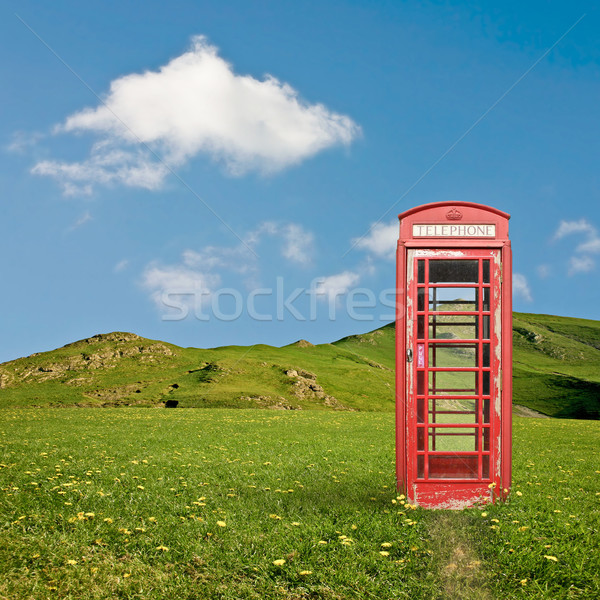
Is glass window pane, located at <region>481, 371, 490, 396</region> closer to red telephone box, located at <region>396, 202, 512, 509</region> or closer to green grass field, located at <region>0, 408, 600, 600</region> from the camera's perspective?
red telephone box, located at <region>396, 202, 512, 509</region>

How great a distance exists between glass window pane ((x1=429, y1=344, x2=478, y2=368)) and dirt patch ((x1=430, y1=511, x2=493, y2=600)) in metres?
2.65

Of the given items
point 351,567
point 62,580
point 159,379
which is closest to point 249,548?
point 351,567

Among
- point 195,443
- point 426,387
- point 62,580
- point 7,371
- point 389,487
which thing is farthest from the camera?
point 7,371

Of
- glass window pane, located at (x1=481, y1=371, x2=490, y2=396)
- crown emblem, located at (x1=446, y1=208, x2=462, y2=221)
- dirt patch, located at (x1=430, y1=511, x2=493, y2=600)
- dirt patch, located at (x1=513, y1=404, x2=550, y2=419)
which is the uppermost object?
crown emblem, located at (x1=446, y1=208, x2=462, y2=221)

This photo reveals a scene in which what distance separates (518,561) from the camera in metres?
6.24

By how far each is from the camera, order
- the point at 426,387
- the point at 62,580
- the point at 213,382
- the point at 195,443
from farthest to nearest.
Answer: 1. the point at 213,382
2. the point at 195,443
3. the point at 426,387
4. the point at 62,580

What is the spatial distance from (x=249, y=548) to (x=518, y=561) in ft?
11.0

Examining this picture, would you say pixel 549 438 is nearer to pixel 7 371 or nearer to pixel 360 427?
pixel 360 427

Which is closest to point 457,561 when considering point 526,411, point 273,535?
point 273,535

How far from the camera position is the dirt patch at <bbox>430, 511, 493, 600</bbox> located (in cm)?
567

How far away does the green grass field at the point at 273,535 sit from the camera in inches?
226

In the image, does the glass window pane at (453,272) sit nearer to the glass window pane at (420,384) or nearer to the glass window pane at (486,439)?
the glass window pane at (420,384)

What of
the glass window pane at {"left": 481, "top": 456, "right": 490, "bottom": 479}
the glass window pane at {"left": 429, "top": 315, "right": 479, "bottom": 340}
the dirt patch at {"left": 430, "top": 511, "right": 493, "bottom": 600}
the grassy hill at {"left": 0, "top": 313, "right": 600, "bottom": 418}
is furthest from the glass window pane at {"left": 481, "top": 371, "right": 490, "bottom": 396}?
the grassy hill at {"left": 0, "top": 313, "right": 600, "bottom": 418}

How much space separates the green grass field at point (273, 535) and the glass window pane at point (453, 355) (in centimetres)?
244
